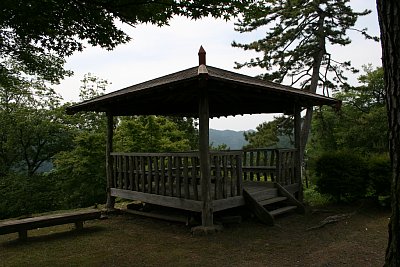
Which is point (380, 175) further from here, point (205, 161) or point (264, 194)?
point (205, 161)

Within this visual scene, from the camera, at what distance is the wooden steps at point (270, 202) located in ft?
23.7

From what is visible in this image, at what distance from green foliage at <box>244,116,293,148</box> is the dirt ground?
811cm

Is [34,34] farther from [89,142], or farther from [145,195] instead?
[89,142]

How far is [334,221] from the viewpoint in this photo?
7215 millimetres

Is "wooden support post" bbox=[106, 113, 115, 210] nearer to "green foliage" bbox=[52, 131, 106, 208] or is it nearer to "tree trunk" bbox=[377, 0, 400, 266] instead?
"green foliage" bbox=[52, 131, 106, 208]

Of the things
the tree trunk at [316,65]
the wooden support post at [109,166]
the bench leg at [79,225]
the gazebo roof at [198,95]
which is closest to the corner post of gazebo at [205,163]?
the gazebo roof at [198,95]

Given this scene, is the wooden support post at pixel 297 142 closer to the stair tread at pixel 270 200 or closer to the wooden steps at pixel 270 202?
the wooden steps at pixel 270 202

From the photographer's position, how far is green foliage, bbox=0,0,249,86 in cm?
507

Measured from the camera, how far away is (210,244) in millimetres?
5836

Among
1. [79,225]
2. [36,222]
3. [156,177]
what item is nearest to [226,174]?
[156,177]

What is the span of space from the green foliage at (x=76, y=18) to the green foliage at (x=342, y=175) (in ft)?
17.3

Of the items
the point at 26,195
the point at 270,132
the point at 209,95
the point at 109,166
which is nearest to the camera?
the point at 209,95

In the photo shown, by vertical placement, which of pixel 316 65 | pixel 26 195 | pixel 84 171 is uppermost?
pixel 316 65

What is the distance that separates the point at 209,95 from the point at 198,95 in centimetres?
110
